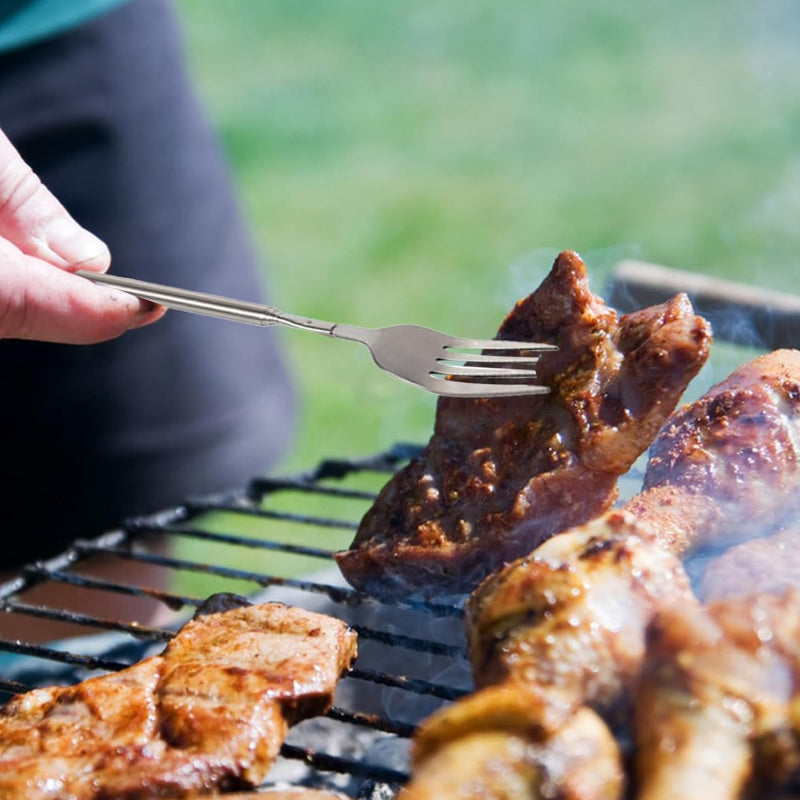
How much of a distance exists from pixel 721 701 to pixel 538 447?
863 millimetres

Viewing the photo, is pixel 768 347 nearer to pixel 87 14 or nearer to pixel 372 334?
pixel 372 334

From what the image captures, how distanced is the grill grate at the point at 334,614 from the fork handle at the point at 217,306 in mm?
653

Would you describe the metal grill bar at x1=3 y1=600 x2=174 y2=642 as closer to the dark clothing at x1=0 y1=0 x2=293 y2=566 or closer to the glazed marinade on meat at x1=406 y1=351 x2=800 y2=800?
the glazed marinade on meat at x1=406 y1=351 x2=800 y2=800

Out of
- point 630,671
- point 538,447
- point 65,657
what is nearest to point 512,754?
point 630,671

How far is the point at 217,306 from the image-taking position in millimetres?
2553

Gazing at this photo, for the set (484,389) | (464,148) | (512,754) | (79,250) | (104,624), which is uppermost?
(464,148)

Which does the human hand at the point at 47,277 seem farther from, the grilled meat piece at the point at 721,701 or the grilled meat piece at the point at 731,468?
the grilled meat piece at the point at 721,701

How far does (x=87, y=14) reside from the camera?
421 cm

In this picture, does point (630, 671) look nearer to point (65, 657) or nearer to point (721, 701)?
point (721, 701)

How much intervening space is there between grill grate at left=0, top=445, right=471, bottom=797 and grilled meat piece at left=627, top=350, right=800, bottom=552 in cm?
55

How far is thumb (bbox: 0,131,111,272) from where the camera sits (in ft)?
8.96

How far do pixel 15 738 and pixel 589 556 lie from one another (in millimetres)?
1145

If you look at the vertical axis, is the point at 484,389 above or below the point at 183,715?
above

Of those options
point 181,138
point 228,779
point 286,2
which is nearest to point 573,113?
point 286,2
